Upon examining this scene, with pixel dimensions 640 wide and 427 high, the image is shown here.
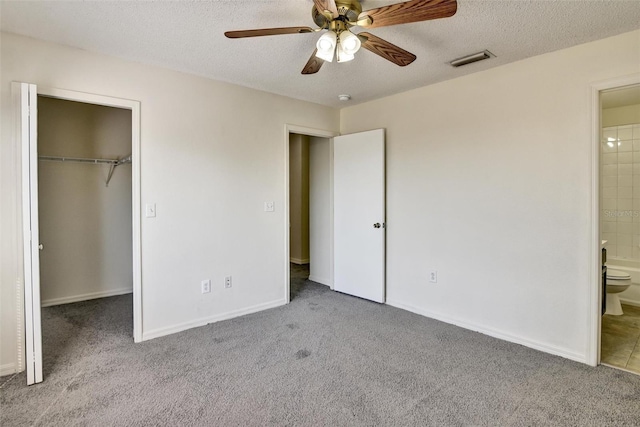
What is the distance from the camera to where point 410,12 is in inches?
64.1

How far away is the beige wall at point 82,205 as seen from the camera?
3.81 metres

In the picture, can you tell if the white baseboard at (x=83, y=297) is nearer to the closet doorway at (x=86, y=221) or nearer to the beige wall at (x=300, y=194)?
the closet doorway at (x=86, y=221)

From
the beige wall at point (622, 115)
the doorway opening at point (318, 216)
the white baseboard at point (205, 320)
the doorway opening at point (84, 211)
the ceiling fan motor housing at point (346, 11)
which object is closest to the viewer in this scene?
the ceiling fan motor housing at point (346, 11)

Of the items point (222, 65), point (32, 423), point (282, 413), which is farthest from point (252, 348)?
point (222, 65)

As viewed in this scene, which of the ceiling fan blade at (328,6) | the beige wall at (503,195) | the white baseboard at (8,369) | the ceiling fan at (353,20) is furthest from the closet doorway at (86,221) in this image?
the beige wall at (503,195)

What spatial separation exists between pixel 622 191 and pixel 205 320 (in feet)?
16.8

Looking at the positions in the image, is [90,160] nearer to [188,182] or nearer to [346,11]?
[188,182]

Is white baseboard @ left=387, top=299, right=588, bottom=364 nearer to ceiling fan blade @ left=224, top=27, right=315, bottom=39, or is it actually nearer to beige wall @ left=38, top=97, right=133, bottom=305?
ceiling fan blade @ left=224, top=27, right=315, bottom=39

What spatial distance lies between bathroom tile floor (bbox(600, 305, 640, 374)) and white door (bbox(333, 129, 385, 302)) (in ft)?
6.53

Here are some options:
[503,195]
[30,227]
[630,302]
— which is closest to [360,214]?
[503,195]

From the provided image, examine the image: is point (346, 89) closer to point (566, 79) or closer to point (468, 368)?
point (566, 79)

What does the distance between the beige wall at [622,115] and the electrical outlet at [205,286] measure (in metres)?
5.15

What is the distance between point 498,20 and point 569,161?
3.95 feet

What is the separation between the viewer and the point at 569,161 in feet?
8.36
